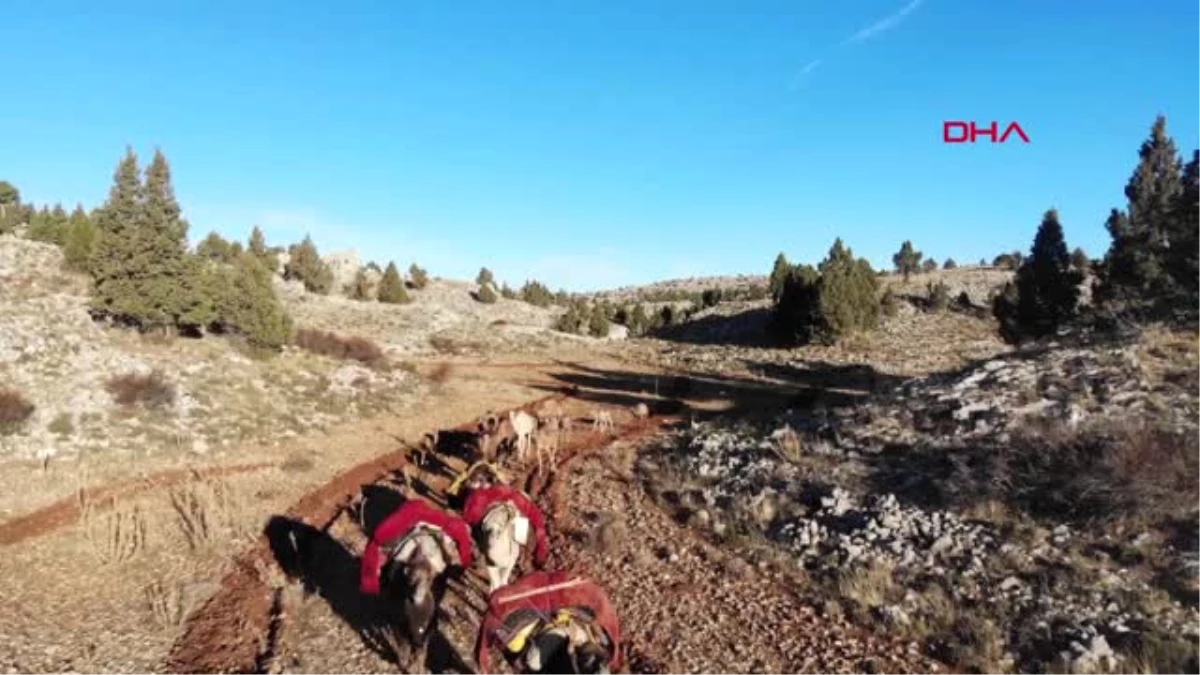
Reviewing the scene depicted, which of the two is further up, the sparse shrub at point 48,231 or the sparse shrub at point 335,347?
the sparse shrub at point 48,231

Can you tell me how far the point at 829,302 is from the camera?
5497 cm

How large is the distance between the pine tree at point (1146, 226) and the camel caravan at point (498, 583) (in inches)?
1383

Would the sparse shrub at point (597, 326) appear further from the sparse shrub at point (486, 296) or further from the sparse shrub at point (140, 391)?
the sparse shrub at point (140, 391)

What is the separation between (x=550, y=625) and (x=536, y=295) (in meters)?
94.6

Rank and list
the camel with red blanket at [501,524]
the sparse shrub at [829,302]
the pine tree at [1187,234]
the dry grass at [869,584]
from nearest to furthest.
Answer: the camel with red blanket at [501,524] < the dry grass at [869,584] < the pine tree at [1187,234] < the sparse shrub at [829,302]

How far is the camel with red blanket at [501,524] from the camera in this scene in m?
9.83

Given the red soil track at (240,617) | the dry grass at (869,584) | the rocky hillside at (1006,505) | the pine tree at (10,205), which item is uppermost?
→ the pine tree at (10,205)

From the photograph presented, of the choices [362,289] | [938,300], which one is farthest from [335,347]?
[938,300]

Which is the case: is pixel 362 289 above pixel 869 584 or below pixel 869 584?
above

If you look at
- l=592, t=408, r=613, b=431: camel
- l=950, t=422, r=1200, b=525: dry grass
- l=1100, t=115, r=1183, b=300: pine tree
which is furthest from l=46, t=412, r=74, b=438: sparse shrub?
l=1100, t=115, r=1183, b=300: pine tree

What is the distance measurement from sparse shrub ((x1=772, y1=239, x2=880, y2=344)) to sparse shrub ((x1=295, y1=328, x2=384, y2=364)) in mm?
30391

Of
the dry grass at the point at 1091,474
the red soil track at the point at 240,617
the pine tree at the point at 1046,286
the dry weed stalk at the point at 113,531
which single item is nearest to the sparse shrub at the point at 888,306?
the pine tree at the point at 1046,286

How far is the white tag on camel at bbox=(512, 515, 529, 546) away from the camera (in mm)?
9938

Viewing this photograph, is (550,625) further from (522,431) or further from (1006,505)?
(522,431)
